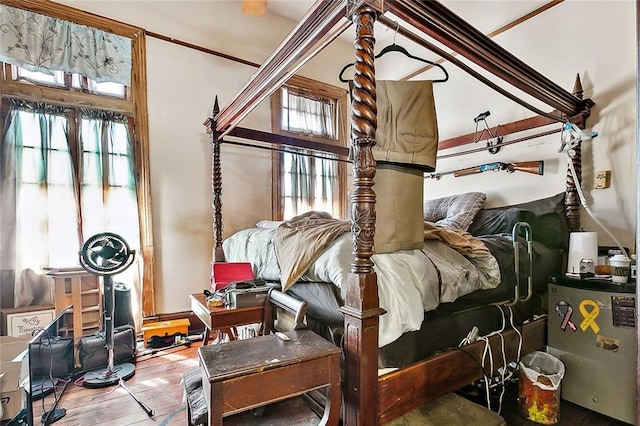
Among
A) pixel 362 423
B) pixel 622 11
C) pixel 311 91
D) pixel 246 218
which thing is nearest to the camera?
pixel 362 423

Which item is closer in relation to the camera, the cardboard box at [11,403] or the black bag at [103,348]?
the cardboard box at [11,403]

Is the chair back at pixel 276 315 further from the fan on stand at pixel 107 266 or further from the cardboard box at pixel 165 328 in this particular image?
the cardboard box at pixel 165 328

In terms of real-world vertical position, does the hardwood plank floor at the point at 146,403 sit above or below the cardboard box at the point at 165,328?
below

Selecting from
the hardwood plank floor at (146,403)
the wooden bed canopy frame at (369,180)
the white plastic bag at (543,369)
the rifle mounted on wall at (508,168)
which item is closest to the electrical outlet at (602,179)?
the rifle mounted on wall at (508,168)

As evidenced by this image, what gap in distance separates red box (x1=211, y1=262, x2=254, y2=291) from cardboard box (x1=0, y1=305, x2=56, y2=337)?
1.52 m

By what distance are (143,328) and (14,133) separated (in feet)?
6.41

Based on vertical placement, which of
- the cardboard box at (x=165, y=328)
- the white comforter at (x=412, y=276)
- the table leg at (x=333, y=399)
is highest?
the white comforter at (x=412, y=276)

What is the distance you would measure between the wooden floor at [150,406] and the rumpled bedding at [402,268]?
21.7 inches

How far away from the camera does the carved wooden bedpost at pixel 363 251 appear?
1.16 meters

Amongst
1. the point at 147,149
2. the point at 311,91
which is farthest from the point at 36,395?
the point at 311,91

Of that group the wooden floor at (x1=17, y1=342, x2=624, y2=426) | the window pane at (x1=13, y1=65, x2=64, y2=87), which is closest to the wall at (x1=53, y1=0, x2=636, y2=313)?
the window pane at (x1=13, y1=65, x2=64, y2=87)

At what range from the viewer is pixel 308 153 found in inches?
167

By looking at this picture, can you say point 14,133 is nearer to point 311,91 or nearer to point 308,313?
point 308,313

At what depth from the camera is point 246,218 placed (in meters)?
3.77
